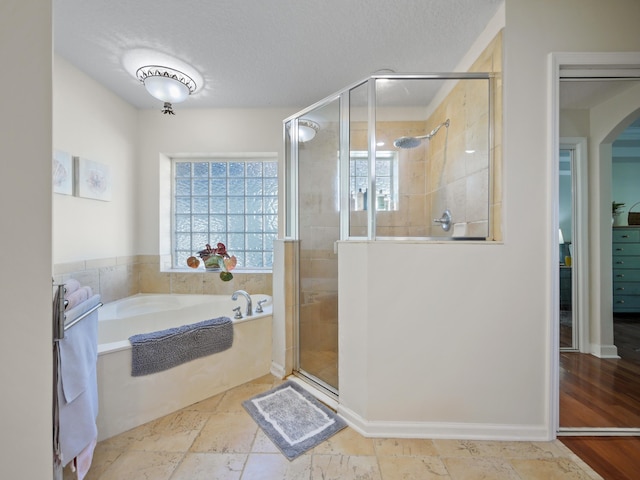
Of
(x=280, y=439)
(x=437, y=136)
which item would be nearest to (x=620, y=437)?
(x=280, y=439)

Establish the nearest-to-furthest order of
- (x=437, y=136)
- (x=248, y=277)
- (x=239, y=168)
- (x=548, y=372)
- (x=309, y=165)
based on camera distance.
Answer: (x=548, y=372), (x=437, y=136), (x=309, y=165), (x=248, y=277), (x=239, y=168)

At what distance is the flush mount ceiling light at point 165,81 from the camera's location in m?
1.93

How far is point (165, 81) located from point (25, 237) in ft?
5.85

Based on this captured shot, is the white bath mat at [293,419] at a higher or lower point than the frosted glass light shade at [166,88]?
lower

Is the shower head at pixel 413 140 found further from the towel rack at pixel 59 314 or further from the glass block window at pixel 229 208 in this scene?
the towel rack at pixel 59 314

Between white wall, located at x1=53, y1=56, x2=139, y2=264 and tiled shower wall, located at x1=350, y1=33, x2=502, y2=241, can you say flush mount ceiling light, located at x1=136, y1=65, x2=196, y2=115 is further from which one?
tiled shower wall, located at x1=350, y1=33, x2=502, y2=241

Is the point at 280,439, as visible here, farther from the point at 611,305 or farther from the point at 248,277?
the point at 611,305

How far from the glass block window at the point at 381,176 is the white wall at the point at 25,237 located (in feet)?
4.50

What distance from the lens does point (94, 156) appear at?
218 cm

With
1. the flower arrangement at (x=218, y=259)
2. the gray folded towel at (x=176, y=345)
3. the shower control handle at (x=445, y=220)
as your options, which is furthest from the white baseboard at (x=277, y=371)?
the shower control handle at (x=445, y=220)

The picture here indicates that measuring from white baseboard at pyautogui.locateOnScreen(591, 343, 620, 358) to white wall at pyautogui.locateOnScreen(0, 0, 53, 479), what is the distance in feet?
11.5

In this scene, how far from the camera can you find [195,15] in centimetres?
150

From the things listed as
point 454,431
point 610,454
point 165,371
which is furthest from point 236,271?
point 610,454

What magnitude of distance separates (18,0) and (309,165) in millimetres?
1619
